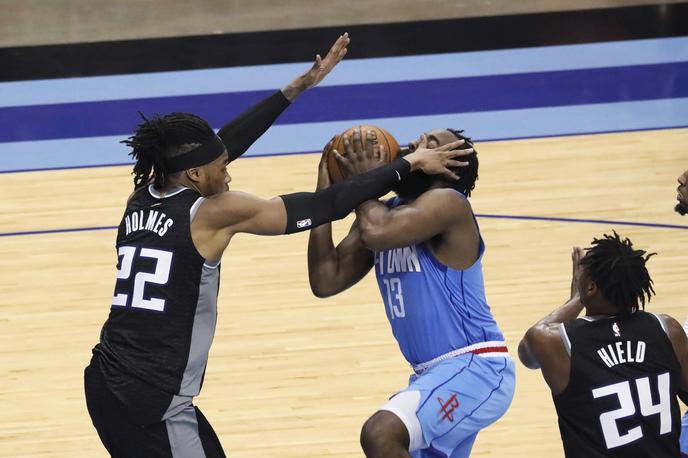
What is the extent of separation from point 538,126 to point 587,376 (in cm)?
665

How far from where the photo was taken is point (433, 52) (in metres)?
12.3

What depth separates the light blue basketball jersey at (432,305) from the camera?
4.10 metres

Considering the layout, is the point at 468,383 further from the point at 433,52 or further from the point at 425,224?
the point at 433,52

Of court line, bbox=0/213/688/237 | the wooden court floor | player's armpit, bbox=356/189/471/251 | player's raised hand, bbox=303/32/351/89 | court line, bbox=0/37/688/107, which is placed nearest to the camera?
player's armpit, bbox=356/189/471/251

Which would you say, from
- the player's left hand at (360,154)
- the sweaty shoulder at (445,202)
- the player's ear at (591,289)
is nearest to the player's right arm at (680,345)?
the player's ear at (591,289)

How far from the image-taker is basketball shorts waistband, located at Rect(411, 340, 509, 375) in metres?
4.11

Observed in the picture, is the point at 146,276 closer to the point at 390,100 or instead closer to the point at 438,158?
the point at 438,158

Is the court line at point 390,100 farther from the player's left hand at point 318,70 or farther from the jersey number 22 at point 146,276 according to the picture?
the jersey number 22 at point 146,276

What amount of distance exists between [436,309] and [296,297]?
9.77 ft

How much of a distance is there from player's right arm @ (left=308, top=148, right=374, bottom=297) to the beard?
0.22 metres

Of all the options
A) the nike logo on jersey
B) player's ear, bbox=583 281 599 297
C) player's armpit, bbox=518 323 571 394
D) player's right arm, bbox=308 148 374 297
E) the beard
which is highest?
the nike logo on jersey

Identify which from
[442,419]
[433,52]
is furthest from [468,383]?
[433,52]

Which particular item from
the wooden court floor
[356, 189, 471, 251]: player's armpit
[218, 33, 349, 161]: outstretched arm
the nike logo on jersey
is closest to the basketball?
[356, 189, 471, 251]: player's armpit

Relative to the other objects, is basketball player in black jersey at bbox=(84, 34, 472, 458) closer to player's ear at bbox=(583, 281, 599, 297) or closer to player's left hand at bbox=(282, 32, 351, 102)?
player's ear at bbox=(583, 281, 599, 297)
